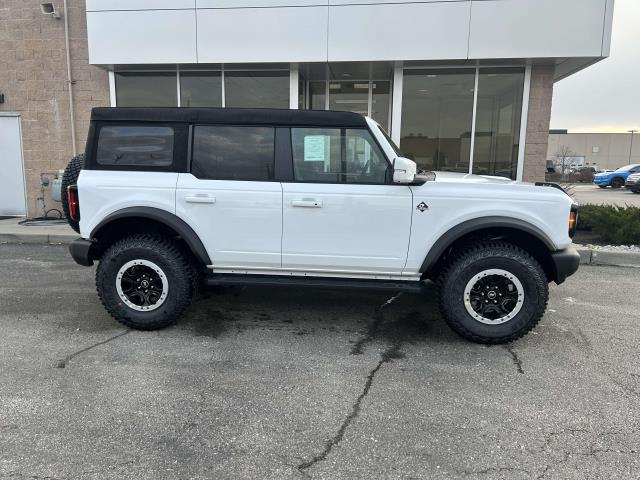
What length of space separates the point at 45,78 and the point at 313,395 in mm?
10143

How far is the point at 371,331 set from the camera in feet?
14.6

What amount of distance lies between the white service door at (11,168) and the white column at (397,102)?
815cm

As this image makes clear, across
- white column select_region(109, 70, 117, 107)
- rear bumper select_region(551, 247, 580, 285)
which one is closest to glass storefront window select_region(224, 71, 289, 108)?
white column select_region(109, 70, 117, 107)

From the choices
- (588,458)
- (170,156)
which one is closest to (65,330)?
(170,156)

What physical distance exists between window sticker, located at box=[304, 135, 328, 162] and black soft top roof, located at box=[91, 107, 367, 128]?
0.37 feet

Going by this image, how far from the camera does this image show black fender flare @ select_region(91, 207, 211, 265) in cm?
420

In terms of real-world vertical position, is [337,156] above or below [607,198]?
above

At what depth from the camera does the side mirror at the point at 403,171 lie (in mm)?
3840

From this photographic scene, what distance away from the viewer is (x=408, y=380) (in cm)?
349

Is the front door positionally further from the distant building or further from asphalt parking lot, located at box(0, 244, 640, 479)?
the distant building

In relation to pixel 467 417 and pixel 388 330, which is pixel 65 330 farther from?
pixel 467 417

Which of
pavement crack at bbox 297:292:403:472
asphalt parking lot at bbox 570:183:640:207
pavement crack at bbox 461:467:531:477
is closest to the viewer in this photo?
pavement crack at bbox 461:467:531:477

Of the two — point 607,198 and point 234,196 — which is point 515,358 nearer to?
point 234,196

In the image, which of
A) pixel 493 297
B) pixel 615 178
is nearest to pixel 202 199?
pixel 493 297
